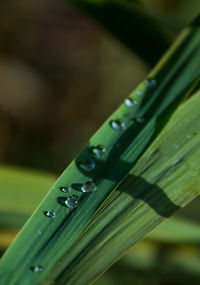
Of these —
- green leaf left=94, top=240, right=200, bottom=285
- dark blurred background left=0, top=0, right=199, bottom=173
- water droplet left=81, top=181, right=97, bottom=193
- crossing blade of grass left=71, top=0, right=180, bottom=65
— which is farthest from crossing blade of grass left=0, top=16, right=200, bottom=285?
dark blurred background left=0, top=0, right=199, bottom=173

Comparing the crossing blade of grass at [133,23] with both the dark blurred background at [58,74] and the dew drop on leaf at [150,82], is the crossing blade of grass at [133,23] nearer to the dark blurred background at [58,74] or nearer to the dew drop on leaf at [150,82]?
the dew drop on leaf at [150,82]

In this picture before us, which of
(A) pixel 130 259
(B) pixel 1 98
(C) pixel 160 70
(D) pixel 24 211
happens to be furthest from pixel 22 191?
(B) pixel 1 98

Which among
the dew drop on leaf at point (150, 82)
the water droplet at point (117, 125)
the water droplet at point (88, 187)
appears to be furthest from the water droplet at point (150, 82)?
the water droplet at point (88, 187)

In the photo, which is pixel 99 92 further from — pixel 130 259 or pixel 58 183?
pixel 58 183

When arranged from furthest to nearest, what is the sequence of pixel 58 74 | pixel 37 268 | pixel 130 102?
pixel 58 74, pixel 130 102, pixel 37 268

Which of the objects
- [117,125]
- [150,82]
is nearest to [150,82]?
[150,82]

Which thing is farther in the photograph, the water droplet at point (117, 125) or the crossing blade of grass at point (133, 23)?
the crossing blade of grass at point (133, 23)

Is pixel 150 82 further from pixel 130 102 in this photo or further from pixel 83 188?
pixel 83 188
